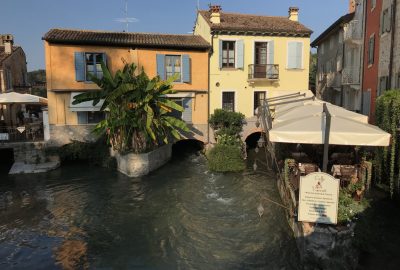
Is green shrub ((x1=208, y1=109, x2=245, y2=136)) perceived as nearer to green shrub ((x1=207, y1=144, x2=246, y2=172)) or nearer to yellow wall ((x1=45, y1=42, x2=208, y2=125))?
green shrub ((x1=207, y1=144, x2=246, y2=172))

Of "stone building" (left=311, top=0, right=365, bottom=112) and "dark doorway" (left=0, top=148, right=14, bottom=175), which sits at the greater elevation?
"stone building" (left=311, top=0, right=365, bottom=112)

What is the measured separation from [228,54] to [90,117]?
1029 cm

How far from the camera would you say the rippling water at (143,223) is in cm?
1013

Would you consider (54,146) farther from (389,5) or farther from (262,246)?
(389,5)

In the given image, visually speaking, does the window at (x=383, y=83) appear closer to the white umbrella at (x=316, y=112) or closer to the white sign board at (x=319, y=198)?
the white umbrella at (x=316, y=112)

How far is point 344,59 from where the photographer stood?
26156mm

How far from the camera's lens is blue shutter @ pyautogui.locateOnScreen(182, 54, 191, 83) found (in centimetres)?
2248

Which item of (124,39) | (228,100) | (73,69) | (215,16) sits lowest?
(228,100)

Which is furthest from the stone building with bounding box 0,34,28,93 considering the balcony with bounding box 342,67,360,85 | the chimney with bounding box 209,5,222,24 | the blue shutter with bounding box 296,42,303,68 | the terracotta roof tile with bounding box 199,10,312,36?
the balcony with bounding box 342,67,360,85

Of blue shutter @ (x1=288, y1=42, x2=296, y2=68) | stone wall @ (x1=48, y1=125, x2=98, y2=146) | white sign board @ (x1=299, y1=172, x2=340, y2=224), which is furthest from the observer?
blue shutter @ (x1=288, y1=42, x2=296, y2=68)

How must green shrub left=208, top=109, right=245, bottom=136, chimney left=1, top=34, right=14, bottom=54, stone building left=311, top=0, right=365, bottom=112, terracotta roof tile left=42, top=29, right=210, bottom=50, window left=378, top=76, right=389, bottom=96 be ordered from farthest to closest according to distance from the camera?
chimney left=1, top=34, right=14, bottom=54, stone building left=311, top=0, right=365, bottom=112, green shrub left=208, top=109, right=245, bottom=136, terracotta roof tile left=42, top=29, right=210, bottom=50, window left=378, top=76, right=389, bottom=96

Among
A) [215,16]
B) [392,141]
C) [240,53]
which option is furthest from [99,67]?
[392,141]

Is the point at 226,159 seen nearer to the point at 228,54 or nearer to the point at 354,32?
the point at 228,54

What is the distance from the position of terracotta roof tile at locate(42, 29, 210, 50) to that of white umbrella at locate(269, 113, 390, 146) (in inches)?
536
